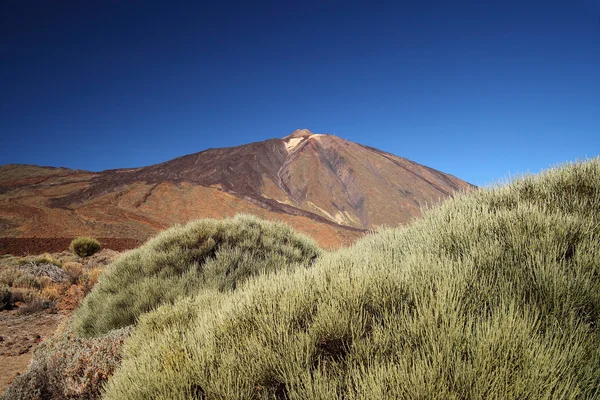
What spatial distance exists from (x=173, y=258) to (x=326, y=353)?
5.52m

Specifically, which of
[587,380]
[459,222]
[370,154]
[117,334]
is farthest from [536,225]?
[370,154]

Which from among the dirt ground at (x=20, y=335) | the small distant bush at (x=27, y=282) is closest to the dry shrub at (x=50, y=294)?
the small distant bush at (x=27, y=282)

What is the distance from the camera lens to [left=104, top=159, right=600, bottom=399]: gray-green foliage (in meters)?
1.58

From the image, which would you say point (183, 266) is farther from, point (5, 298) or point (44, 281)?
point (44, 281)

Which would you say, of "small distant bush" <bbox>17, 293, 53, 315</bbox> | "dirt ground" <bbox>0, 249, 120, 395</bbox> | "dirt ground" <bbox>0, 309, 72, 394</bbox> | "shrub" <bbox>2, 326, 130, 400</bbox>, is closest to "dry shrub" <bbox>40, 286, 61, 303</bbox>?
"dirt ground" <bbox>0, 249, 120, 395</bbox>

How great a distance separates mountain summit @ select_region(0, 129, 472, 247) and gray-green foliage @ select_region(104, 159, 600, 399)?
1.81m

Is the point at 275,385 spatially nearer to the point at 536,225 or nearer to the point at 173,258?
the point at 536,225

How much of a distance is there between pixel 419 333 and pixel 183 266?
18.6 ft

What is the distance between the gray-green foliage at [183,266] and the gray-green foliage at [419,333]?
98.3 inches

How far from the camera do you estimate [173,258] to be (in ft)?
22.3

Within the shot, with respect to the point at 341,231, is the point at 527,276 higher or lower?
higher

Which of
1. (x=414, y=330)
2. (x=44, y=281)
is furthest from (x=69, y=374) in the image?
(x=44, y=281)

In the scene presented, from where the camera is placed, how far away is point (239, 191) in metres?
77.7

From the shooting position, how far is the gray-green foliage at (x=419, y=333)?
5.18ft
